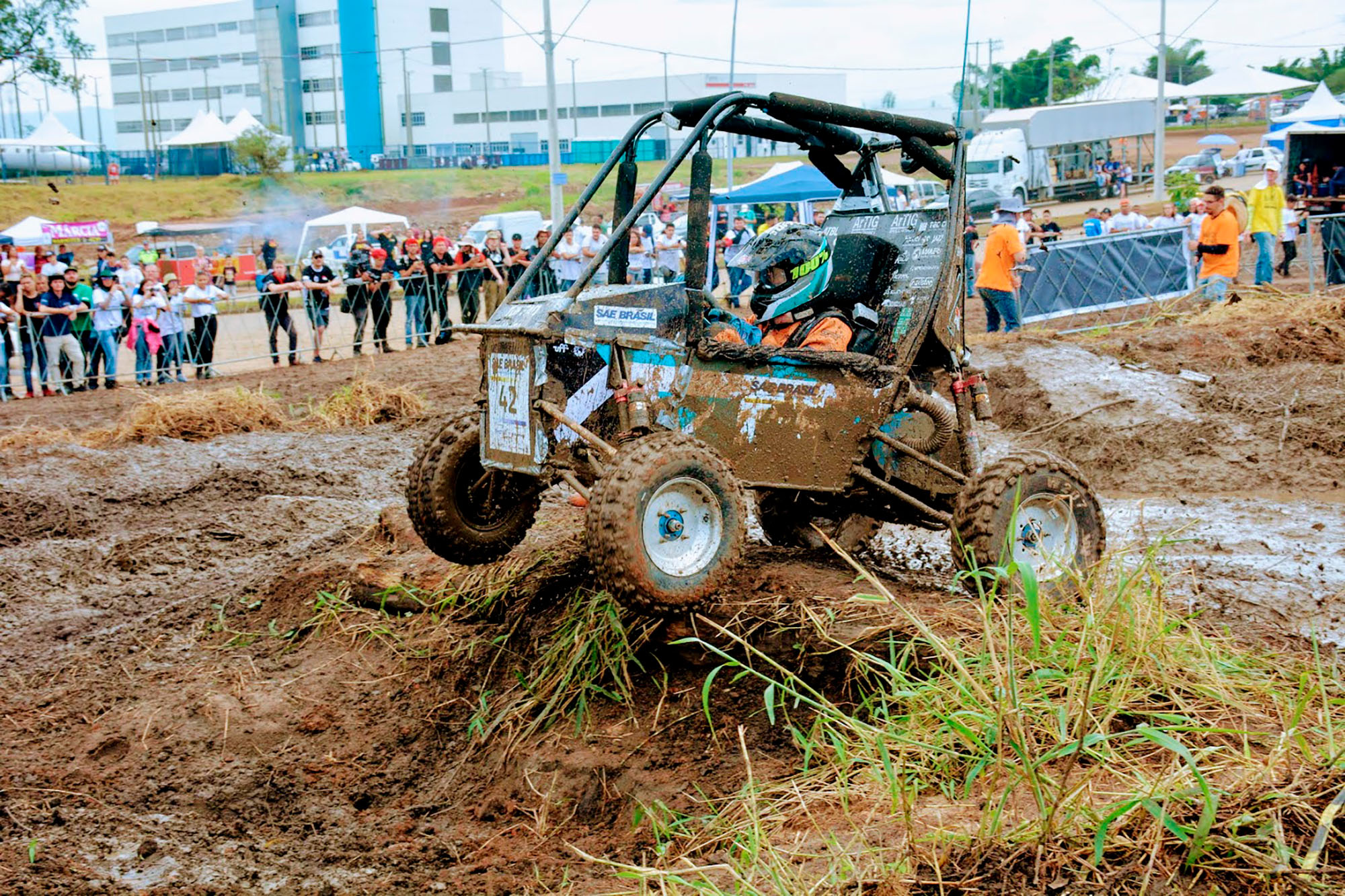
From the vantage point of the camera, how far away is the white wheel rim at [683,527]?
4.69 metres

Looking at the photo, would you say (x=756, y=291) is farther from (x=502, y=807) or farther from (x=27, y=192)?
(x=27, y=192)

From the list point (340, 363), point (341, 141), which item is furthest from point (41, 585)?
point (341, 141)

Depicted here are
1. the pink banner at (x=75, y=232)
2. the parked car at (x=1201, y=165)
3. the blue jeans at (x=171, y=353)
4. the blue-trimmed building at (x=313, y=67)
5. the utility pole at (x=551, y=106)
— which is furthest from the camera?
the blue-trimmed building at (x=313, y=67)

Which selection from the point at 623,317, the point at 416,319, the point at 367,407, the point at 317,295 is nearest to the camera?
the point at 623,317

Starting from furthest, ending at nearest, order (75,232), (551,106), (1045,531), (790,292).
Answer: (75,232) < (551,106) < (790,292) < (1045,531)

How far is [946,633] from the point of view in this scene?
497cm

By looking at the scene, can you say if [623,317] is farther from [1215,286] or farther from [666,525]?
[1215,286]

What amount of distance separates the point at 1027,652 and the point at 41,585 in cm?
641

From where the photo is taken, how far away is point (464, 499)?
5.75m

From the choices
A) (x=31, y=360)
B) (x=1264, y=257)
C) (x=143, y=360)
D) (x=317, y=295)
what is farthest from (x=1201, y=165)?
(x=31, y=360)

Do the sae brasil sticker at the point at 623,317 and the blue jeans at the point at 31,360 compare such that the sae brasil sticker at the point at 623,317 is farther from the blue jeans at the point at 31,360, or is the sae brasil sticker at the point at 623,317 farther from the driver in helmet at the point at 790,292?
the blue jeans at the point at 31,360

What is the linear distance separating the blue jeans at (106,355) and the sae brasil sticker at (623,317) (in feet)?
40.3

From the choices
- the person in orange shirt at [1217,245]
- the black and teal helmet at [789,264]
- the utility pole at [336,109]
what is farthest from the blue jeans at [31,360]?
the utility pole at [336,109]

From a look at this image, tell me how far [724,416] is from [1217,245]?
512 inches
